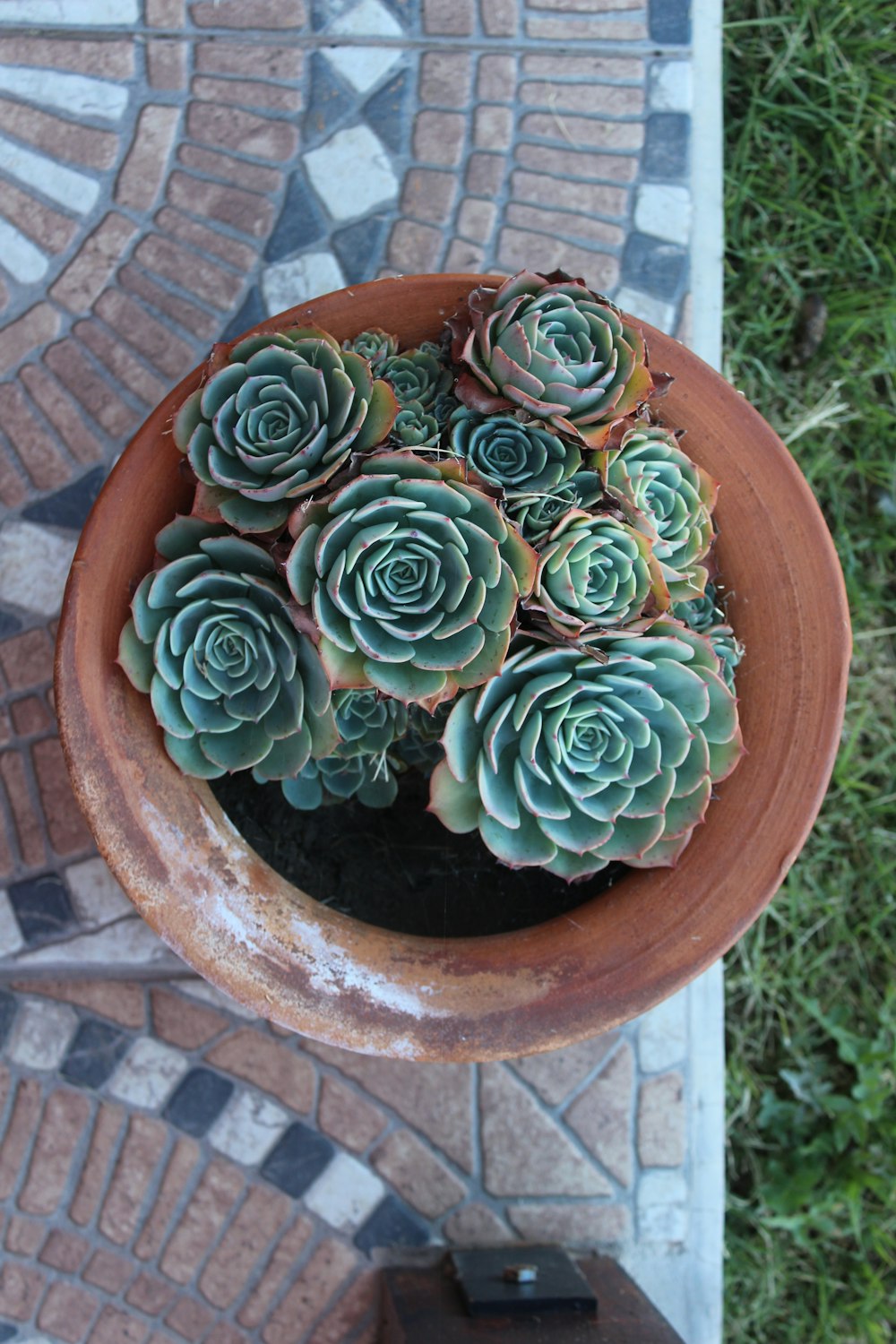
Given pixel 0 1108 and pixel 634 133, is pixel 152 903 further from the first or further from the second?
pixel 634 133

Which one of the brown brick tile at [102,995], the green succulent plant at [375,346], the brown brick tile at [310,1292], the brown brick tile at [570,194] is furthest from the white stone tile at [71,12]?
the brown brick tile at [310,1292]

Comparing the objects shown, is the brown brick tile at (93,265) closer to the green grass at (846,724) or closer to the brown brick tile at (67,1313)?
the green grass at (846,724)

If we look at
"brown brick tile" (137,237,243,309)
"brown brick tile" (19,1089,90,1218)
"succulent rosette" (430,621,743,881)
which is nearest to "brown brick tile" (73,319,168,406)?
"brown brick tile" (137,237,243,309)

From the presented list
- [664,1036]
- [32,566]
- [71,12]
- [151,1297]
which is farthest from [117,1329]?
[71,12]

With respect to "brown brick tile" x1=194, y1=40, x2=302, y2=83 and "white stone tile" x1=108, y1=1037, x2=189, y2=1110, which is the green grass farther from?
"white stone tile" x1=108, y1=1037, x2=189, y2=1110

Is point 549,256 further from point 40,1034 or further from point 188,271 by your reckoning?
Result: point 40,1034

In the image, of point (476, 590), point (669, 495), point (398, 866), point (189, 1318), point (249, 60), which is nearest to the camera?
point (476, 590)

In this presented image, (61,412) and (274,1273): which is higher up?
(61,412)
